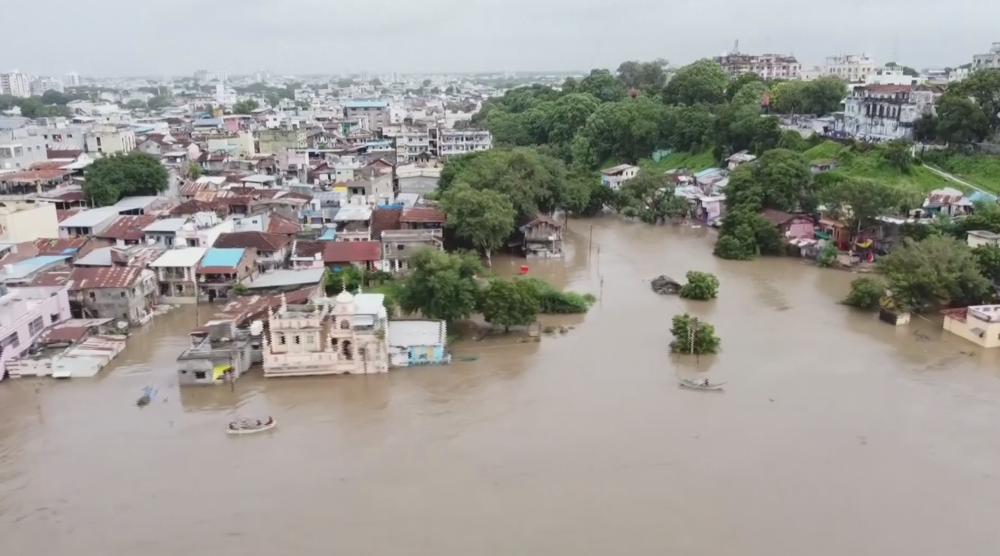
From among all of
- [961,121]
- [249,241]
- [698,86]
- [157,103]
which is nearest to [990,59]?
[698,86]

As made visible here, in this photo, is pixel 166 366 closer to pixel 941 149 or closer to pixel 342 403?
pixel 342 403

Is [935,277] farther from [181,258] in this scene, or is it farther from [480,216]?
[181,258]

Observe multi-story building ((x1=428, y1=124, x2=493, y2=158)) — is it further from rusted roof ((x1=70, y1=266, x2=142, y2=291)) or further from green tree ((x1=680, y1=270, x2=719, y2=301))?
rusted roof ((x1=70, y1=266, x2=142, y2=291))

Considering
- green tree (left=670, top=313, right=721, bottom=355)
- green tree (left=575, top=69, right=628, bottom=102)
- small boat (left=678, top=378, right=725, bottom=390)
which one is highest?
green tree (left=575, top=69, right=628, bottom=102)

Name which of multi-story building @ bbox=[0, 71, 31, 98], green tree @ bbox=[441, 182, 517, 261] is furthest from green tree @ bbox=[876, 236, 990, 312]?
multi-story building @ bbox=[0, 71, 31, 98]

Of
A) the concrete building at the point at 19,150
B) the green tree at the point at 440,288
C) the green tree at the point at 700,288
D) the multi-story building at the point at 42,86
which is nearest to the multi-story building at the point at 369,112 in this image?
the concrete building at the point at 19,150

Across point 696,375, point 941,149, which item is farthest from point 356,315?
point 941,149

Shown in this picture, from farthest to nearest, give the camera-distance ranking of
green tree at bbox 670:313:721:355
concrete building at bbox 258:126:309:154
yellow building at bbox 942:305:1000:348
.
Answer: concrete building at bbox 258:126:309:154 → yellow building at bbox 942:305:1000:348 → green tree at bbox 670:313:721:355
